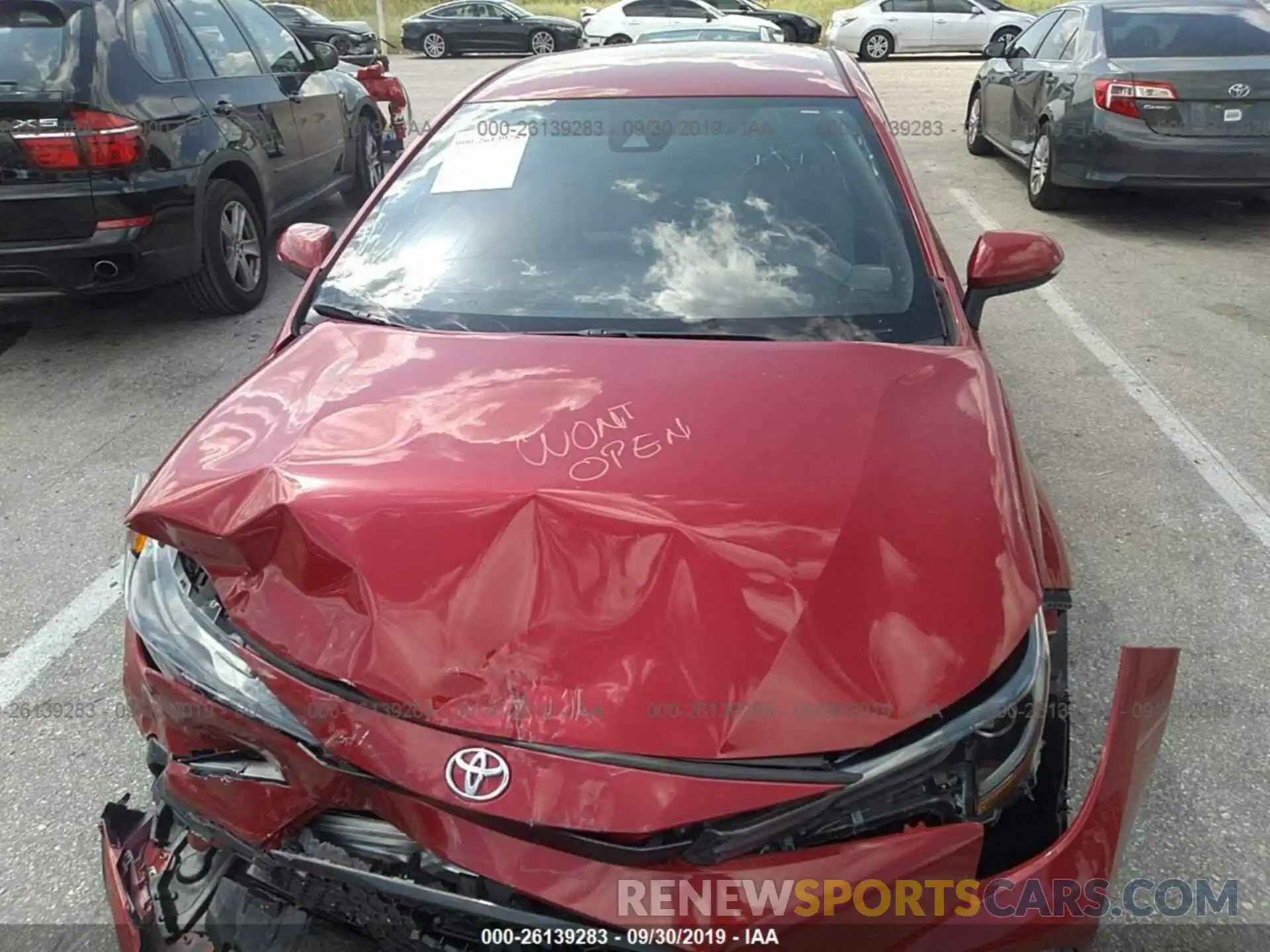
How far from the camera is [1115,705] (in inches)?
62.4

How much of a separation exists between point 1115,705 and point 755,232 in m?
1.51

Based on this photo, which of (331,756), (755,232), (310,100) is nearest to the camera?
(331,756)

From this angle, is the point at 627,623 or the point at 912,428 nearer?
the point at 627,623

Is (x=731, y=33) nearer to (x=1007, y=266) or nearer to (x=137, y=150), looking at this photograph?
(x=137, y=150)

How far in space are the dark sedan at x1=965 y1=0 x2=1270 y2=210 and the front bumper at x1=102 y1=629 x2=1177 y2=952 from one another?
19.9ft

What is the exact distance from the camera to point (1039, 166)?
24.6ft

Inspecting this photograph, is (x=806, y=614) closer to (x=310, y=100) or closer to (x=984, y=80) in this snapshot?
(x=310, y=100)

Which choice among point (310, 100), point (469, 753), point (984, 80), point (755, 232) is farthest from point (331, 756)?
point (984, 80)

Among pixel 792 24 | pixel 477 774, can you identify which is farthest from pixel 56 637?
pixel 792 24

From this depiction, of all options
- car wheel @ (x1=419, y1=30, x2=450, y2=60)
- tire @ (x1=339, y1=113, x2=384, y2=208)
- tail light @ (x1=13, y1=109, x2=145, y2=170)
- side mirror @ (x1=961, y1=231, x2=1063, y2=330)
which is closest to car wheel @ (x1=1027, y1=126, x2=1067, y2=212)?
tire @ (x1=339, y1=113, x2=384, y2=208)

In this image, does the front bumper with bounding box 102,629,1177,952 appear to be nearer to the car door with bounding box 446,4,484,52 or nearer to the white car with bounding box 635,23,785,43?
the white car with bounding box 635,23,785,43

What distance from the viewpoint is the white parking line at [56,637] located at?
2836 mm

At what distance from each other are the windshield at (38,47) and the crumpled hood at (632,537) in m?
3.30
